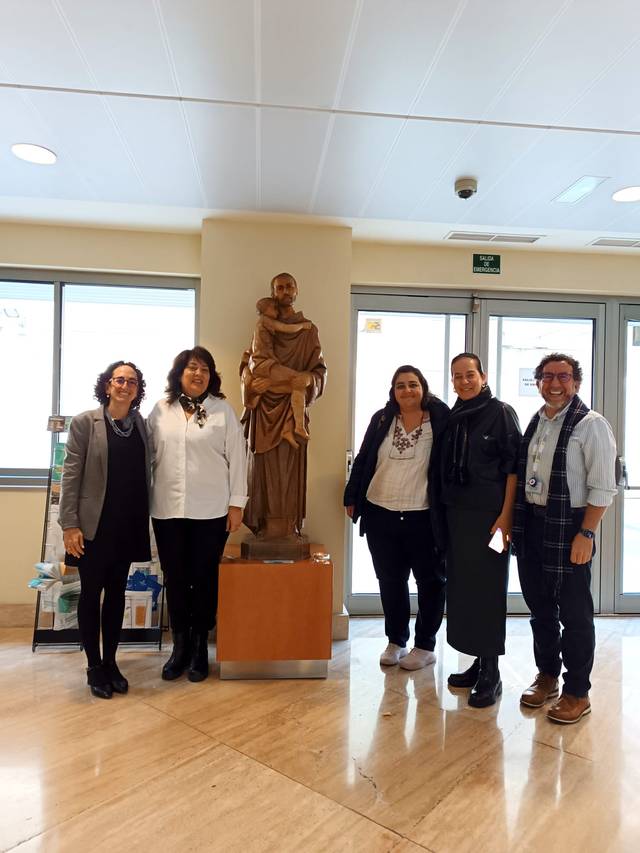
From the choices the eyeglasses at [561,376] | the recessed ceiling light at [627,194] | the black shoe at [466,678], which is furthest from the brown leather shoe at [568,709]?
the recessed ceiling light at [627,194]

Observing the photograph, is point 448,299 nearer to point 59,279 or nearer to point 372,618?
point 372,618

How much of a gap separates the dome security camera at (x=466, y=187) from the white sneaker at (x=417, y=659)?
2252 millimetres

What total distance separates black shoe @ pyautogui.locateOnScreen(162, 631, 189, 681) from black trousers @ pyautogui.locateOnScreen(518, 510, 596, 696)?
61.9 inches

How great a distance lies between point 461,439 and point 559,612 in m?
0.81

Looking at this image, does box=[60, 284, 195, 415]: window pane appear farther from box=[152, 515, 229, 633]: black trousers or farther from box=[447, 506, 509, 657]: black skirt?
box=[447, 506, 509, 657]: black skirt

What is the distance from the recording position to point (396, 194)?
2826 mm

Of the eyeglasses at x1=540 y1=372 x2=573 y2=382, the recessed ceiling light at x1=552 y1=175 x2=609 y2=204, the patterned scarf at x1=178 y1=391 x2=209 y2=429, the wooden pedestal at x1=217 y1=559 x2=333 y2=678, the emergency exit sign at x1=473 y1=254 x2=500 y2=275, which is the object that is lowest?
the wooden pedestal at x1=217 y1=559 x2=333 y2=678

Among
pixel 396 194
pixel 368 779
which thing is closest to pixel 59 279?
pixel 396 194

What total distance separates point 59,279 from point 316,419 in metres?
1.83

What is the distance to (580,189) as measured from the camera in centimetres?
273

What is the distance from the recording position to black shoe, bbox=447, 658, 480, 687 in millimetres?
2594

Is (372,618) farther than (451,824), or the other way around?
(372,618)

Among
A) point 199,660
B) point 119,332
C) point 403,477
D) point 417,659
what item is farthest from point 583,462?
point 119,332

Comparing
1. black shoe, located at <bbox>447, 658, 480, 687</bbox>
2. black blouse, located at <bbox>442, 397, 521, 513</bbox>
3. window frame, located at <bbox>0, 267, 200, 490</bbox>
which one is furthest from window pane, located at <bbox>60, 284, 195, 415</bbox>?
black shoe, located at <bbox>447, 658, 480, 687</bbox>
